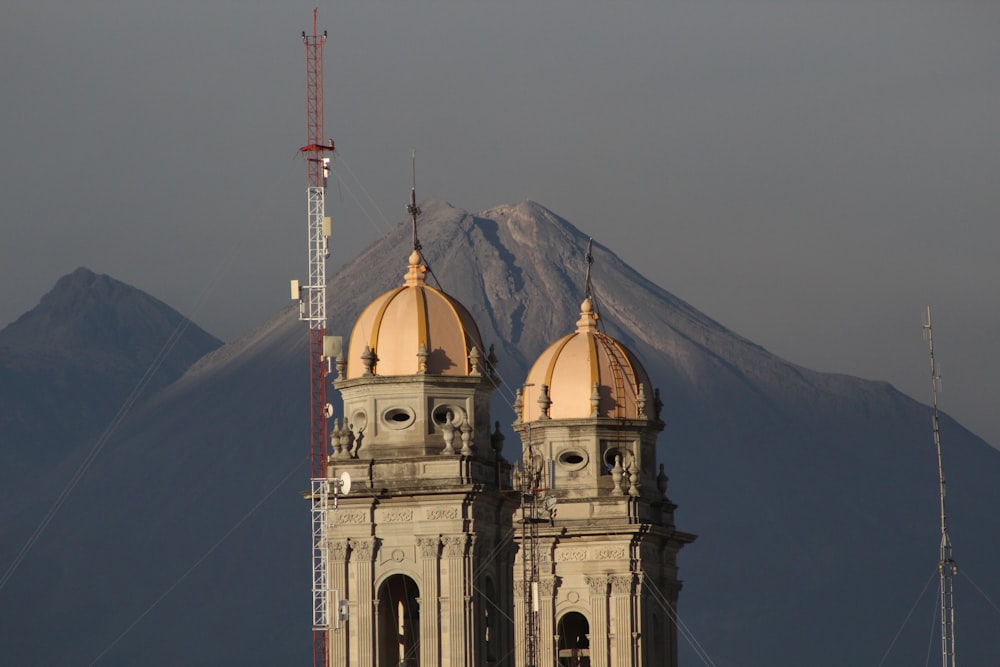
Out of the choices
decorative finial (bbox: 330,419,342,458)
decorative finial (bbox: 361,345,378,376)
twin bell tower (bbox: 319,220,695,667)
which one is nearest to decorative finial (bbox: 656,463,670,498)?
twin bell tower (bbox: 319,220,695,667)

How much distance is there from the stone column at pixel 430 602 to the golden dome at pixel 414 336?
6.35 m

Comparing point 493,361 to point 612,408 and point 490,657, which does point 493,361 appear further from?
point 612,408

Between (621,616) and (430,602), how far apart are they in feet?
67.2

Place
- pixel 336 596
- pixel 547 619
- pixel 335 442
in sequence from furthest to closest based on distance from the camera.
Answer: pixel 547 619 < pixel 335 442 < pixel 336 596

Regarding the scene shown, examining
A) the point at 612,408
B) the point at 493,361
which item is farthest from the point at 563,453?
the point at 493,361

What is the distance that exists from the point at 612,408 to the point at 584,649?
10032 millimetres

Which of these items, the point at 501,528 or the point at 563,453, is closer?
the point at 501,528

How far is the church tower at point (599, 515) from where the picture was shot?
374 feet

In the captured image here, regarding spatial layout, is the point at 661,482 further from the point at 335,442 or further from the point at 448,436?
the point at 335,442

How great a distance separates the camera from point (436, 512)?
95750 mm

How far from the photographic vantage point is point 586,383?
117 m

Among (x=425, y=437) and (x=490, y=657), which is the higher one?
(x=425, y=437)

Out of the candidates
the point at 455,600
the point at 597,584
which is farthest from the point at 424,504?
the point at 597,584

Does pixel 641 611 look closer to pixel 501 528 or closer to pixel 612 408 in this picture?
pixel 612 408
